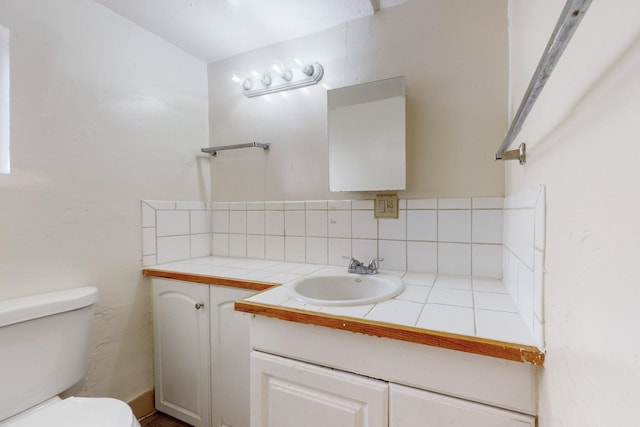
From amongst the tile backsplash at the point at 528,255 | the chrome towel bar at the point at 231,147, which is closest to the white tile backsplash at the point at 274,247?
the chrome towel bar at the point at 231,147

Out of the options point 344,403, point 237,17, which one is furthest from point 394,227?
point 237,17

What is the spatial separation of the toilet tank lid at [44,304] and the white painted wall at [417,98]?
916 millimetres

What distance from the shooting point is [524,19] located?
2.80 ft

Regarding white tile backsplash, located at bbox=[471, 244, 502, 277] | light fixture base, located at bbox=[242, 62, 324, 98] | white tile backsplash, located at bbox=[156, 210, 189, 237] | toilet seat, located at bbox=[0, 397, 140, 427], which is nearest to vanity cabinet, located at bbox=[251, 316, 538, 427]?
toilet seat, located at bbox=[0, 397, 140, 427]

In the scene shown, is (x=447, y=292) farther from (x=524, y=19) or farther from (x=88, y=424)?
(x=88, y=424)

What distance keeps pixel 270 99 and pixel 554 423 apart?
173cm

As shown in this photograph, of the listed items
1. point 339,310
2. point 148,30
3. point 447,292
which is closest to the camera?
point 339,310

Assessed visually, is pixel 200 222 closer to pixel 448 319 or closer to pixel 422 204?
pixel 422 204

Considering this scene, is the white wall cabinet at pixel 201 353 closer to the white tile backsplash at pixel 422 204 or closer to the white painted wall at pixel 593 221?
the white tile backsplash at pixel 422 204

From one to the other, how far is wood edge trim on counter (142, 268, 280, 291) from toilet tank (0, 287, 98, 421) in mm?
300

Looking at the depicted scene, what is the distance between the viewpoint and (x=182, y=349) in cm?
139

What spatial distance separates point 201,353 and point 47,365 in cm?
53

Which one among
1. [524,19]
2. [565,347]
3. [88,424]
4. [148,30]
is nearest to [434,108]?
[524,19]

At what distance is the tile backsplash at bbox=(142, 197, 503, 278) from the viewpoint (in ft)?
4.02
